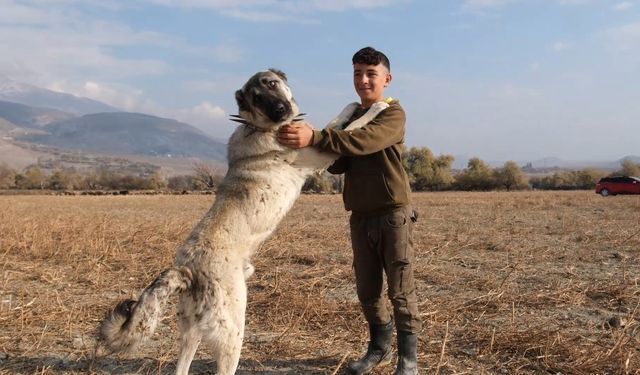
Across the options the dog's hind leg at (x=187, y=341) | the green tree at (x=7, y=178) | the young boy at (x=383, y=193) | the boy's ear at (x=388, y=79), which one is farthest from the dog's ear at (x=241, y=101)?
the green tree at (x=7, y=178)

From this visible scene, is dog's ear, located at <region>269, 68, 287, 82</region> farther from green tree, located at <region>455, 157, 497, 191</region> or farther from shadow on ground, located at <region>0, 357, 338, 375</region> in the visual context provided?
green tree, located at <region>455, 157, 497, 191</region>

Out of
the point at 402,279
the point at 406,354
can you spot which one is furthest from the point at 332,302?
the point at 402,279

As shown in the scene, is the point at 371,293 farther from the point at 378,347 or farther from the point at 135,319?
the point at 135,319

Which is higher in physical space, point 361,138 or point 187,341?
point 361,138

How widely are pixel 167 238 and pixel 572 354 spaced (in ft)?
28.1

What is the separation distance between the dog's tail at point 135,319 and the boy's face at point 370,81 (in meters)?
2.44

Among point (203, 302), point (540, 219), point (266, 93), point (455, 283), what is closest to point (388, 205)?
point (266, 93)

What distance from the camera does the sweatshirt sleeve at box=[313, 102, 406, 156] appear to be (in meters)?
4.37

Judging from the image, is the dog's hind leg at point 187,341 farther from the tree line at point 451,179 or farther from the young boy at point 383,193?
the tree line at point 451,179

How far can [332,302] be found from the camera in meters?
6.99

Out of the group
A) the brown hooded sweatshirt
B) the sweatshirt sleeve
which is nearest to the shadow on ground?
the brown hooded sweatshirt

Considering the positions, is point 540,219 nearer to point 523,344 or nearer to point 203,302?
point 523,344

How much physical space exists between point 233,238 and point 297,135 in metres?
1.06

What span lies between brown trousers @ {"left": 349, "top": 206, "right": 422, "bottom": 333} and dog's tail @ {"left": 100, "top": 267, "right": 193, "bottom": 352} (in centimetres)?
184
